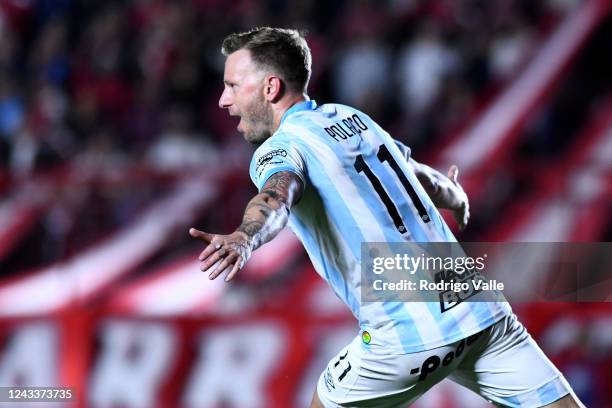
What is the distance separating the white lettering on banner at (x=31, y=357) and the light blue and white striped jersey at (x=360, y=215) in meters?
3.11

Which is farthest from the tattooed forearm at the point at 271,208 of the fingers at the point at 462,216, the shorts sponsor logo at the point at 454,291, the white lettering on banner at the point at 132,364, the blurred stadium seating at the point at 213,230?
the white lettering on banner at the point at 132,364

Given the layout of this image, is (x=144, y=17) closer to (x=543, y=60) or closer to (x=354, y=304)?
(x=543, y=60)

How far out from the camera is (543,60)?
9.09m

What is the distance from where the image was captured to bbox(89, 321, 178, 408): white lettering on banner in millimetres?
6473

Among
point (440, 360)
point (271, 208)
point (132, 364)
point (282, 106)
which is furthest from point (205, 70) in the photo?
point (271, 208)

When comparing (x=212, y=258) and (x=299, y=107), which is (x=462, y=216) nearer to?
(x=299, y=107)

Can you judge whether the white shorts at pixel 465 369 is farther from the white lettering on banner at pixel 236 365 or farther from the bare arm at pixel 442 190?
the white lettering on banner at pixel 236 365

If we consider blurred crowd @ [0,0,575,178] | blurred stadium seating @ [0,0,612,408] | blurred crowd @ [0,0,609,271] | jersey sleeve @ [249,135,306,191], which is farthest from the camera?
blurred crowd @ [0,0,575,178]

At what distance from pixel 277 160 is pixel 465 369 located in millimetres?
1224

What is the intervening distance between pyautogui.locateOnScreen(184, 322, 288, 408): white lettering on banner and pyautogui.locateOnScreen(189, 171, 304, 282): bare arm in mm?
2908

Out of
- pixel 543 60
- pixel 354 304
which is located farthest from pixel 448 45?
pixel 354 304

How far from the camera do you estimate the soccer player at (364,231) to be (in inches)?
151

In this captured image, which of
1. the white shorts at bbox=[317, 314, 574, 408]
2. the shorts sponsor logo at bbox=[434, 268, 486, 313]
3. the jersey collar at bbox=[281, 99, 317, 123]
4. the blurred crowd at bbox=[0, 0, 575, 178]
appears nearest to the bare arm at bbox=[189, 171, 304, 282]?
the jersey collar at bbox=[281, 99, 317, 123]

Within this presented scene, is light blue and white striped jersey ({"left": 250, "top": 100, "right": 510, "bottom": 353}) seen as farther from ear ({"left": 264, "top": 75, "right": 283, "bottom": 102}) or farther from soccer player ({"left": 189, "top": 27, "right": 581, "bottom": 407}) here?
ear ({"left": 264, "top": 75, "right": 283, "bottom": 102})
